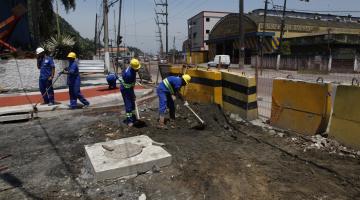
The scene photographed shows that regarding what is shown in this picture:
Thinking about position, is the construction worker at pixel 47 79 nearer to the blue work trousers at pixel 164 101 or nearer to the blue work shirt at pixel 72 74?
the blue work shirt at pixel 72 74

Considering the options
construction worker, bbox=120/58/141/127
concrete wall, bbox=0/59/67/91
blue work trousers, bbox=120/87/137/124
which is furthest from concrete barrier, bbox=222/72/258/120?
concrete wall, bbox=0/59/67/91

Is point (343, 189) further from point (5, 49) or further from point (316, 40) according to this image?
point (316, 40)

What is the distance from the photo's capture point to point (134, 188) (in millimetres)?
4047

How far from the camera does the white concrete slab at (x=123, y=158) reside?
427cm

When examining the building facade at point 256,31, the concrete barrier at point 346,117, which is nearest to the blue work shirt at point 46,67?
the concrete barrier at point 346,117

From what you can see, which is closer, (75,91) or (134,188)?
(134,188)

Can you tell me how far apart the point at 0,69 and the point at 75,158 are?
8.97 metres

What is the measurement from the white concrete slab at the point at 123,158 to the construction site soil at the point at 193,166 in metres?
0.10

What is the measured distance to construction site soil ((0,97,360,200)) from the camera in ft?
12.8

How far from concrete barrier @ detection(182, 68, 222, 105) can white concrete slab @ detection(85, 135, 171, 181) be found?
3503 millimetres

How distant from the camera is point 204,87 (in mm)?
8711

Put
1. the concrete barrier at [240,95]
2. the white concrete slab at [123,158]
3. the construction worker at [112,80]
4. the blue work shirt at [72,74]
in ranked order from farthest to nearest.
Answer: the construction worker at [112,80] < the blue work shirt at [72,74] < the concrete barrier at [240,95] < the white concrete slab at [123,158]

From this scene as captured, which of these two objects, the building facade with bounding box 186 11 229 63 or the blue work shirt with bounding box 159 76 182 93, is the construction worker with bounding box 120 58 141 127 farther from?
the building facade with bounding box 186 11 229 63

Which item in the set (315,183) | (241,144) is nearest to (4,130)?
(241,144)
